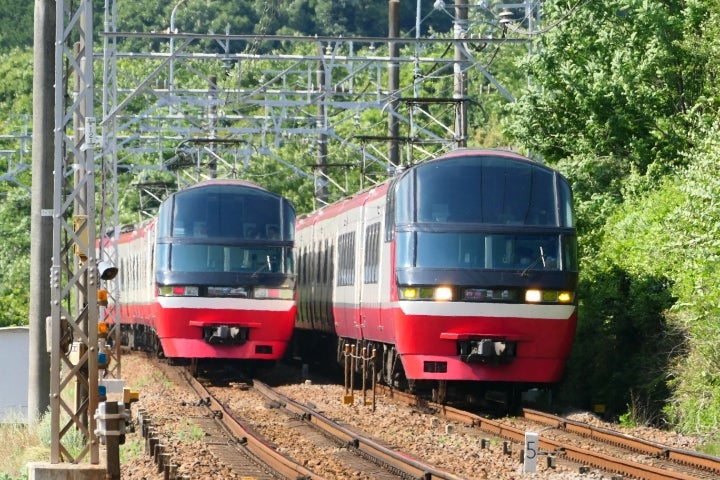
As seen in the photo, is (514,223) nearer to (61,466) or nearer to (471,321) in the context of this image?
(471,321)

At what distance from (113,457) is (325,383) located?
1449 cm

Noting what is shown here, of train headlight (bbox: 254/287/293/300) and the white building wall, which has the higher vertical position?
train headlight (bbox: 254/287/293/300)

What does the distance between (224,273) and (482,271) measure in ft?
23.6

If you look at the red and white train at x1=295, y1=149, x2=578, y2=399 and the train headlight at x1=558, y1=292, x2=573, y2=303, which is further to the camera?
the train headlight at x1=558, y1=292, x2=573, y2=303

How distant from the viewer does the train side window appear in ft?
82.2

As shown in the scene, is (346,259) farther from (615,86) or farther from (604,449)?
(604,449)

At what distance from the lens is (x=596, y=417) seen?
1919 cm

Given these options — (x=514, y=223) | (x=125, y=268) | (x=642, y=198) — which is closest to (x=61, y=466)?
(x=514, y=223)

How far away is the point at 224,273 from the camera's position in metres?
25.3

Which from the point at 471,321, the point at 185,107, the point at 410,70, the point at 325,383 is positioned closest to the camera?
the point at 471,321

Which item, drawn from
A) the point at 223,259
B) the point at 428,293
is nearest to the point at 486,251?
the point at 428,293

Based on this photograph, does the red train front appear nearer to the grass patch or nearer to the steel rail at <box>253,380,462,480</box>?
the steel rail at <box>253,380,462,480</box>

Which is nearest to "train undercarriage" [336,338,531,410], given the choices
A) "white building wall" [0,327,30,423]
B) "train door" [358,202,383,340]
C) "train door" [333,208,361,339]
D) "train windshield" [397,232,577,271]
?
"train door" [358,202,383,340]

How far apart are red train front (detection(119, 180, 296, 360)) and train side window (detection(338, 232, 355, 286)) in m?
0.90
